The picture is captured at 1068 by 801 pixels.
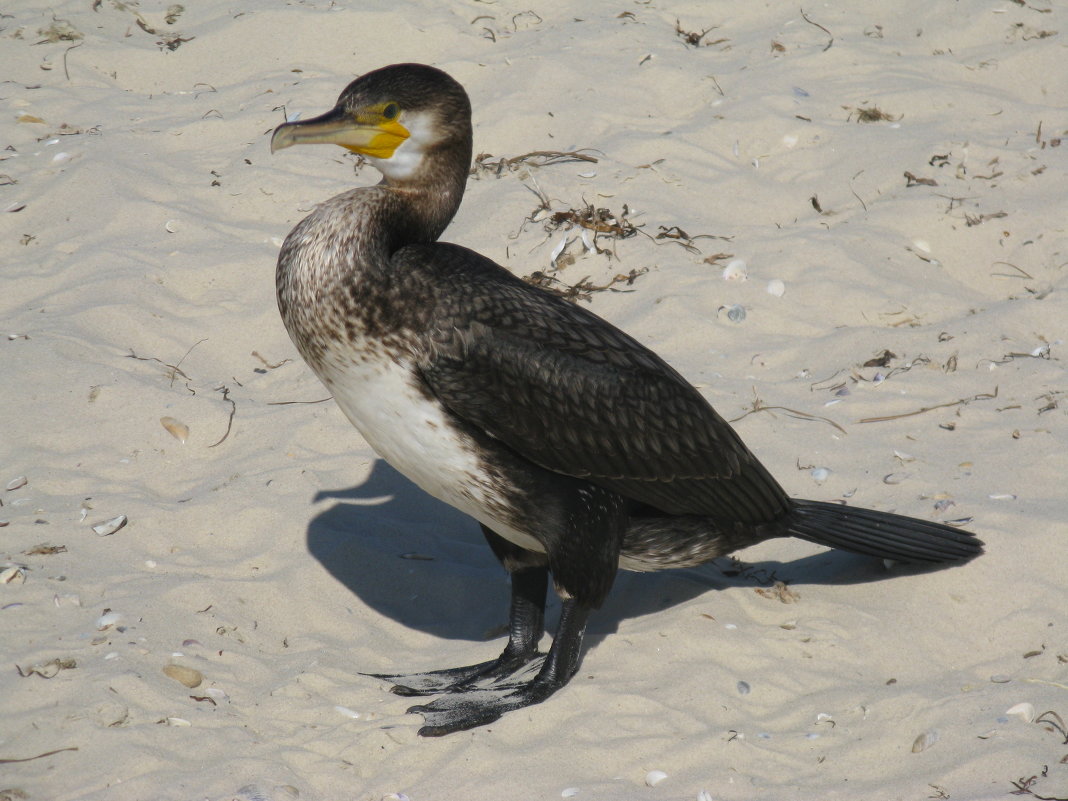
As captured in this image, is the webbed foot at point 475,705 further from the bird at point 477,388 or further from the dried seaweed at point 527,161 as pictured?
the dried seaweed at point 527,161

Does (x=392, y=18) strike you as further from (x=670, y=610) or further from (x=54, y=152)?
(x=670, y=610)

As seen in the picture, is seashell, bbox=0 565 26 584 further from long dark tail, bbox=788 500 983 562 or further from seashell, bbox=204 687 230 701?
long dark tail, bbox=788 500 983 562

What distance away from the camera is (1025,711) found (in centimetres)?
352

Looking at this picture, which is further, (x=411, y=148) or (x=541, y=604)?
(x=541, y=604)

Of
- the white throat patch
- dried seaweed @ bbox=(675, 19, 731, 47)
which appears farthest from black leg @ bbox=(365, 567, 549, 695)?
dried seaweed @ bbox=(675, 19, 731, 47)

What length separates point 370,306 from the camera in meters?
3.54

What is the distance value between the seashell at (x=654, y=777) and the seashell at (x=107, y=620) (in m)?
1.90

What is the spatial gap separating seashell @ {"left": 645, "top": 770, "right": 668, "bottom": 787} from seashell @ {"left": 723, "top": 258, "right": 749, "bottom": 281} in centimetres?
320

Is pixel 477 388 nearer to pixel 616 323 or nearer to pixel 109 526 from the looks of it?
pixel 109 526

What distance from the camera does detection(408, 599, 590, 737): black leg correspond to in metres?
3.73

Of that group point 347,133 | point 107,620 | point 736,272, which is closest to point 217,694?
point 107,620

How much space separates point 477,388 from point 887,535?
1.68 metres

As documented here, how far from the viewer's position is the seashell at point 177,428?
203 inches

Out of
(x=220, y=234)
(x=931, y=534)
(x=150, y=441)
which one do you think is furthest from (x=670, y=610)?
(x=220, y=234)
